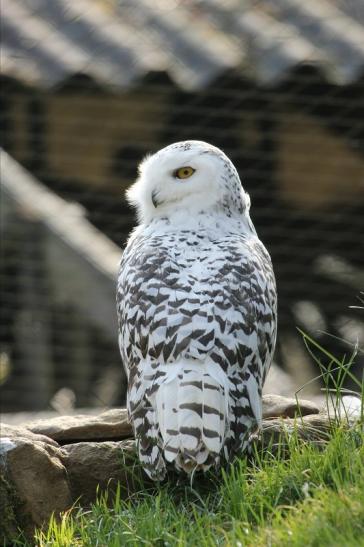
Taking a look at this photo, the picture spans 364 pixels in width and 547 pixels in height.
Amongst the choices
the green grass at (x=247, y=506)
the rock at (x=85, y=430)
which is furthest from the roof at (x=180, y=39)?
the green grass at (x=247, y=506)

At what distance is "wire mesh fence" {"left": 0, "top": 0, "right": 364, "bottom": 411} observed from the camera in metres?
7.18

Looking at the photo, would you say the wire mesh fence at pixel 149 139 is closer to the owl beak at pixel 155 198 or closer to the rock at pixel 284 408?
the owl beak at pixel 155 198

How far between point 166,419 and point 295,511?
643 millimetres

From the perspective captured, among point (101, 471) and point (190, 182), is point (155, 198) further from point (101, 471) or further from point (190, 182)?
point (101, 471)

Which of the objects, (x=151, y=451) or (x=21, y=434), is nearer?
(x=151, y=451)

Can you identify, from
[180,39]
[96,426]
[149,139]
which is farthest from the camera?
[149,139]

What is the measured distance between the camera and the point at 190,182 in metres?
5.28

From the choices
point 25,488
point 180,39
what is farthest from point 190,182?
point 180,39

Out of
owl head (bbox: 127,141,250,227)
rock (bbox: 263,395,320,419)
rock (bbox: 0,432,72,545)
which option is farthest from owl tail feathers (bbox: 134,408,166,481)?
owl head (bbox: 127,141,250,227)

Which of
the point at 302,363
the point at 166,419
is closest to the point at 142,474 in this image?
the point at 166,419

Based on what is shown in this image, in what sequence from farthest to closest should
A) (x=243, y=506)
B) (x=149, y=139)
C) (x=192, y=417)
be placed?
(x=149, y=139), (x=192, y=417), (x=243, y=506)

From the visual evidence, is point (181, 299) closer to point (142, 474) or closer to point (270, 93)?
point (142, 474)

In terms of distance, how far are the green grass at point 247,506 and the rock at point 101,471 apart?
119 millimetres

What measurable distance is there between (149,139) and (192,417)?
3585 millimetres
